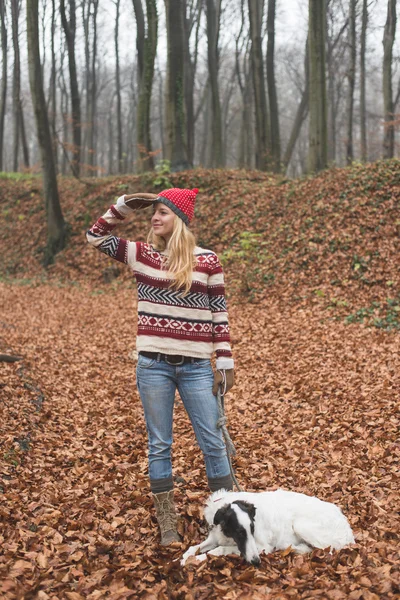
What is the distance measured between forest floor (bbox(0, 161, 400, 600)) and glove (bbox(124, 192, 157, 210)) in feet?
8.10

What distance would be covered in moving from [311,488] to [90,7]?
1231 inches

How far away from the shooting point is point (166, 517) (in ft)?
13.0

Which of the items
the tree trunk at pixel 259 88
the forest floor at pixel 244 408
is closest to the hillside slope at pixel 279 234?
the forest floor at pixel 244 408

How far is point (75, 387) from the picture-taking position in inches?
318

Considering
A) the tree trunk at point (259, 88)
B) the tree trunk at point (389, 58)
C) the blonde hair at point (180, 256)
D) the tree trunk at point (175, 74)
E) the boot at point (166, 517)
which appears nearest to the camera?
the blonde hair at point (180, 256)

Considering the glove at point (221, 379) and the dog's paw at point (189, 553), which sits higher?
the glove at point (221, 379)

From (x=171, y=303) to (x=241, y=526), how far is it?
151 centimetres

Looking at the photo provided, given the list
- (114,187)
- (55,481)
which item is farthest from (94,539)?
(114,187)

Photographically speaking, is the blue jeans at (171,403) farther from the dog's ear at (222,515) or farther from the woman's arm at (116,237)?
the woman's arm at (116,237)

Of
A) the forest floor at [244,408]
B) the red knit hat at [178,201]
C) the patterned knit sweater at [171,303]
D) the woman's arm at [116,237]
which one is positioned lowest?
the forest floor at [244,408]

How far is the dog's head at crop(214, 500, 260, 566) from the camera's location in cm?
334

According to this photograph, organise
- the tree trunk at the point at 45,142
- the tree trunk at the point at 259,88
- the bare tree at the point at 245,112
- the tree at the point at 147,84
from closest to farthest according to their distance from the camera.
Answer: the tree trunk at the point at 45,142, the tree at the point at 147,84, the tree trunk at the point at 259,88, the bare tree at the point at 245,112

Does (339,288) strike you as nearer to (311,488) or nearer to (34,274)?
(311,488)

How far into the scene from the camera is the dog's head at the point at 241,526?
132 inches
